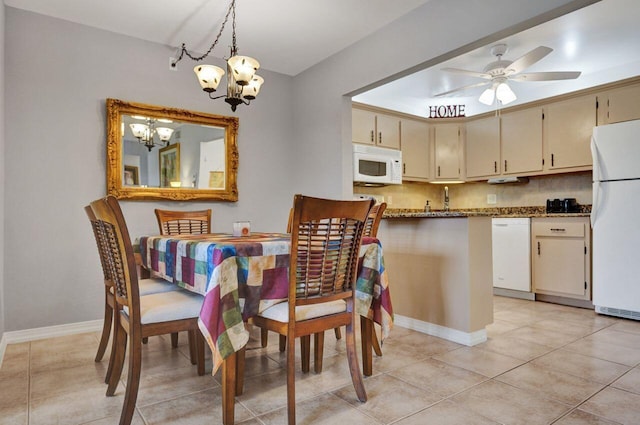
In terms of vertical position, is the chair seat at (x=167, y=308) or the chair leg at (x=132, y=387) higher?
the chair seat at (x=167, y=308)

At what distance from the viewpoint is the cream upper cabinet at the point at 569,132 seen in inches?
155

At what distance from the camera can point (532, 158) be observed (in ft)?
14.5

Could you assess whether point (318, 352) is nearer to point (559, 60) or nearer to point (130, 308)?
point (130, 308)

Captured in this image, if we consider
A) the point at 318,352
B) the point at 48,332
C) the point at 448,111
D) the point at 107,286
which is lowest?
the point at 48,332

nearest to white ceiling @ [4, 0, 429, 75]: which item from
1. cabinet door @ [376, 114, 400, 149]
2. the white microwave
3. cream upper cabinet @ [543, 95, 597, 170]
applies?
the white microwave

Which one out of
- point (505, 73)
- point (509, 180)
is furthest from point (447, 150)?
point (505, 73)

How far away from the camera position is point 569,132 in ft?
13.4

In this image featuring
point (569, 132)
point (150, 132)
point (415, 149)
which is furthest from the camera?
point (415, 149)

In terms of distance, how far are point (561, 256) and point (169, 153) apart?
388 centimetres

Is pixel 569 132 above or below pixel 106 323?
above

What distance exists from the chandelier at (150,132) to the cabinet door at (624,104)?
13.8 ft

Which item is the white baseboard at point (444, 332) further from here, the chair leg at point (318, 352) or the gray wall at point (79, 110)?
the gray wall at point (79, 110)

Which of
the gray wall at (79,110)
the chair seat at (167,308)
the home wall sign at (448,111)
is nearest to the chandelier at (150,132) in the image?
the gray wall at (79,110)

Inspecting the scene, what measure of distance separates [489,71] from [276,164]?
7.36ft
